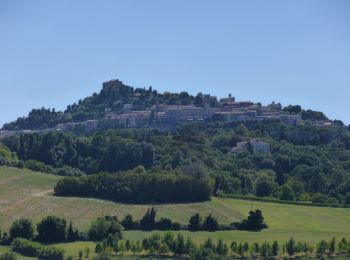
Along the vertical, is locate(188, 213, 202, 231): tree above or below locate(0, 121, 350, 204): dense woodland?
below

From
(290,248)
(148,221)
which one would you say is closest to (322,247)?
(290,248)

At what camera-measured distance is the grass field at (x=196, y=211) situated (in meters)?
79.9

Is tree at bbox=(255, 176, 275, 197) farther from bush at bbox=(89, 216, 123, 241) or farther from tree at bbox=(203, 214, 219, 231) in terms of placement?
bush at bbox=(89, 216, 123, 241)

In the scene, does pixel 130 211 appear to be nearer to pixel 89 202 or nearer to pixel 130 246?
pixel 89 202

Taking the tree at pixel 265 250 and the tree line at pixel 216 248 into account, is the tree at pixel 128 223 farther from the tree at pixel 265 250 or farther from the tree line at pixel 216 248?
the tree at pixel 265 250

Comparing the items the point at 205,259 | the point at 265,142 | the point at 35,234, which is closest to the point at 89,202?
the point at 35,234

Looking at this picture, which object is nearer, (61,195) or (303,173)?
(61,195)

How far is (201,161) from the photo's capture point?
392ft

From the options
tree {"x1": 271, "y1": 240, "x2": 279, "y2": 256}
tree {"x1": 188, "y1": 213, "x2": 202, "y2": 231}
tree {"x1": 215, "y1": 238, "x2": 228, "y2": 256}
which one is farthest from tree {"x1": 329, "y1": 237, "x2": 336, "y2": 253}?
tree {"x1": 188, "y1": 213, "x2": 202, "y2": 231}

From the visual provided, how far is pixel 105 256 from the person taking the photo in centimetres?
6688

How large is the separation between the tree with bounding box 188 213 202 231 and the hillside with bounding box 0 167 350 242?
1.37 metres

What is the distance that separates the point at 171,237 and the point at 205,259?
7624 millimetres

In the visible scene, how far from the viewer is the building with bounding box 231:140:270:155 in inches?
5748

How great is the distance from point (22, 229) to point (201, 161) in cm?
4675
